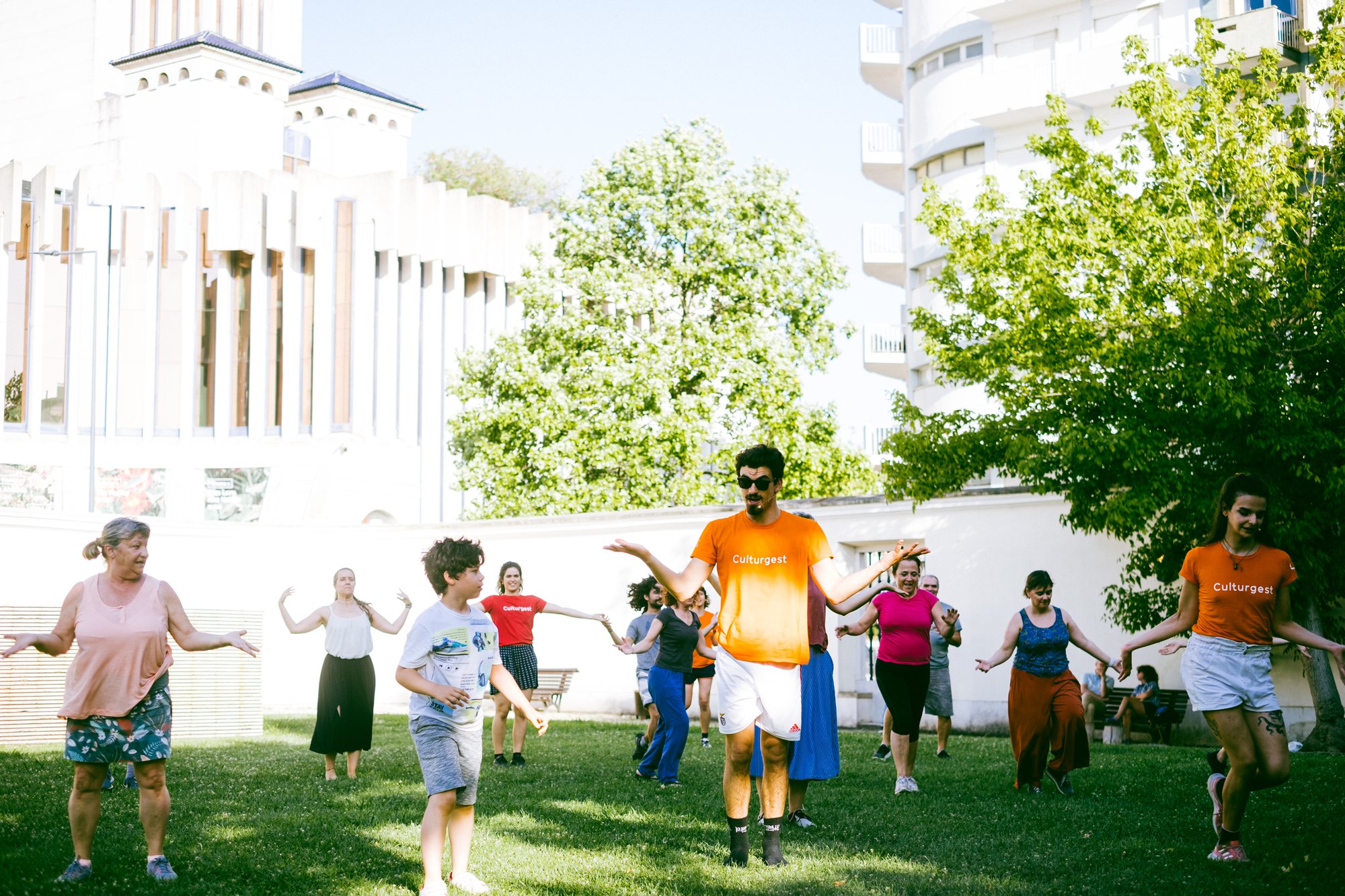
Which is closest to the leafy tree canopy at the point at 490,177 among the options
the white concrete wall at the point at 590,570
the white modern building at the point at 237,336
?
the white modern building at the point at 237,336

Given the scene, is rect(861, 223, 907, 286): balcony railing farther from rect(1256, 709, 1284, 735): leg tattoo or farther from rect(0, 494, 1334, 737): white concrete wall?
rect(1256, 709, 1284, 735): leg tattoo

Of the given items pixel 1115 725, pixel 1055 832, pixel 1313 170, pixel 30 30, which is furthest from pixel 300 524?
pixel 30 30

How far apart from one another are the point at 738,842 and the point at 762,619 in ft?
4.20

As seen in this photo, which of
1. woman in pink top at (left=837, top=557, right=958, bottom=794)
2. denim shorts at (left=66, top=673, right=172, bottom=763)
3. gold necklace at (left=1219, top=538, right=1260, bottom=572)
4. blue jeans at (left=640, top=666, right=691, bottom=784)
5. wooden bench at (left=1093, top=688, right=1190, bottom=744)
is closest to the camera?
denim shorts at (left=66, top=673, right=172, bottom=763)

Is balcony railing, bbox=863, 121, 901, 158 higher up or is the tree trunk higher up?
balcony railing, bbox=863, 121, 901, 158

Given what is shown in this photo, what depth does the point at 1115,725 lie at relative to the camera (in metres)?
18.3

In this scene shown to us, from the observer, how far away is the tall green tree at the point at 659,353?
90.8ft

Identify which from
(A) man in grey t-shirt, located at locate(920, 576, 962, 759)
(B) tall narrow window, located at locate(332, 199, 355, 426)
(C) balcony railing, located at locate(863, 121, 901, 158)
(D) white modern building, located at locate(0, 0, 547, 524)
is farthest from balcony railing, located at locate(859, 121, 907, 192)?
(A) man in grey t-shirt, located at locate(920, 576, 962, 759)

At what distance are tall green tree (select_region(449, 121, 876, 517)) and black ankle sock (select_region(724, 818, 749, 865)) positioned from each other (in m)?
19.7

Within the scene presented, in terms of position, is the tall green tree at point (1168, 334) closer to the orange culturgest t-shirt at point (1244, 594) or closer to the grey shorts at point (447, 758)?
the orange culturgest t-shirt at point (1244, 594)

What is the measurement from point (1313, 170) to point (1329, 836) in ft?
40.2

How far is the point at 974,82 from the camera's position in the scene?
40.1 m

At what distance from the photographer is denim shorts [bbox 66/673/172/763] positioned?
7059 millimetres

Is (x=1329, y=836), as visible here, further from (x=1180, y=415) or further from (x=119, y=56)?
(x=119, y=56)
